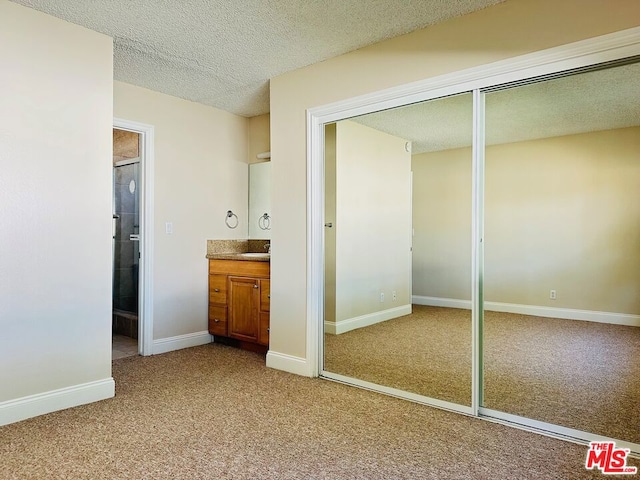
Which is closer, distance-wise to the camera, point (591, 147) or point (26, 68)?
point (26, 68)

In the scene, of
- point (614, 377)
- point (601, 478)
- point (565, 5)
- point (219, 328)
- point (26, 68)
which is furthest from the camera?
point (219, 328)

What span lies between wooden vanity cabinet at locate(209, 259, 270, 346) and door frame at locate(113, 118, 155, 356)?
639mm

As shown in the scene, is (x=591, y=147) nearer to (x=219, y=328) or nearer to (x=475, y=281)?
(x=475, y=281)

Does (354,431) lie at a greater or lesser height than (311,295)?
lesser

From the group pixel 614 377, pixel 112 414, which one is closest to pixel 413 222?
pixel 614 377

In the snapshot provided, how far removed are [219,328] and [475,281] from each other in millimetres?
2639

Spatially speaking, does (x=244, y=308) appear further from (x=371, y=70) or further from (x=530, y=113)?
(x=530, y=113)

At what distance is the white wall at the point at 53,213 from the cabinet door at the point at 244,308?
52.6 inches

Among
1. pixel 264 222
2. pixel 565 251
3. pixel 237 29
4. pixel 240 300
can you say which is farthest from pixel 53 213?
pixel 565 251

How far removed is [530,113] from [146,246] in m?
3.38

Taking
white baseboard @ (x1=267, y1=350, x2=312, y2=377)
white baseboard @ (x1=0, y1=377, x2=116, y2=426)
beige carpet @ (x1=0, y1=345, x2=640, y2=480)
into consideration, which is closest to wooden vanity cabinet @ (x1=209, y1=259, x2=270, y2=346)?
white baseboard @ (x1=267, y1=350, x2=312, y2=377)

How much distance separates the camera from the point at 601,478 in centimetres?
179

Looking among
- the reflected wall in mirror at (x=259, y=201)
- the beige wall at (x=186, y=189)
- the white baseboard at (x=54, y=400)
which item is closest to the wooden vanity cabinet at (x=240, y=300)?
the beige wall at (x=186, y=189)

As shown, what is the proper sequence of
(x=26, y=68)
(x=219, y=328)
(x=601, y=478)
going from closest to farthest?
(x=601, y=478)
(x=26, y=68)
(x=219, y=328)
